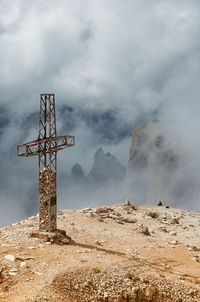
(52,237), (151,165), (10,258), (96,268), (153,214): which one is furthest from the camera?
(151,165)

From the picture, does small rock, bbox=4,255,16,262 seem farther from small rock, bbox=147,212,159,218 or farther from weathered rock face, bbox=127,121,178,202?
weathered rock face, bbox=127,121,178,202

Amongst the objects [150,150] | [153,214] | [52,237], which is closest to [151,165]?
[150,150]

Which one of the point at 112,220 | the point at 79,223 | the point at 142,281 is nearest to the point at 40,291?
the point at 142,281

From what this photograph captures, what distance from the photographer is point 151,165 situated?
137 m

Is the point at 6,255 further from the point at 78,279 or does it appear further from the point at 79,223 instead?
the point at 79,223

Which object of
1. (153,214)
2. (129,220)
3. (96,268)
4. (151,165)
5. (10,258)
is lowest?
(96,268)

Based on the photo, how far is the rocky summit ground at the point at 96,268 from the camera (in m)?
20.5

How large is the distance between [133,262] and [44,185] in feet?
25.5

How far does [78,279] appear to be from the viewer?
2125cm

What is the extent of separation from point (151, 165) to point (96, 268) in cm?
11603

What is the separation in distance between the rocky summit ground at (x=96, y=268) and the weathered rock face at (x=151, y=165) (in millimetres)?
97457

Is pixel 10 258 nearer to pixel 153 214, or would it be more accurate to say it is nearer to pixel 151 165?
pixel 153 214

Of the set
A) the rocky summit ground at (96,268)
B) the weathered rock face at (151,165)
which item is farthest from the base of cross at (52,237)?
the weathered rock face at (151,165)

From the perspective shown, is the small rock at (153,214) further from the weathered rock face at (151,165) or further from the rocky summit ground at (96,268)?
the weathered rock face at (151,165)
